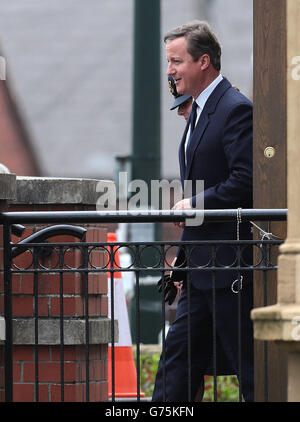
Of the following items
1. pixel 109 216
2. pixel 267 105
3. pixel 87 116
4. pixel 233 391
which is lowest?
pixel 233 391

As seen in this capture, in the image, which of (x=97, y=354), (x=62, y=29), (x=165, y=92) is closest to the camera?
(x=97, y=354)

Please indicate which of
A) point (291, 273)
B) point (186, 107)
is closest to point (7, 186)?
point (186, 107)

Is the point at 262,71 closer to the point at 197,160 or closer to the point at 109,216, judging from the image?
the point at 197,160

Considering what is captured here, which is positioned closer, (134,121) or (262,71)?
(262,71)

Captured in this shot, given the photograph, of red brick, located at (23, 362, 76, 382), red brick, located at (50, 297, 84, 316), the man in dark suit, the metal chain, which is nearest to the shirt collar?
the man in dark suit

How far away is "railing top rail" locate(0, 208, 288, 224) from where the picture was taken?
5.54m

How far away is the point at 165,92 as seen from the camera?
2420 cm

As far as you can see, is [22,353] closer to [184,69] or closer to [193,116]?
[193,116]

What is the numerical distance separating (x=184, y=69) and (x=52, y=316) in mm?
1388

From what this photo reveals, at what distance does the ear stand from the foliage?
3.35 metres

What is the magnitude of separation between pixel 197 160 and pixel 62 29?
70.9 ft

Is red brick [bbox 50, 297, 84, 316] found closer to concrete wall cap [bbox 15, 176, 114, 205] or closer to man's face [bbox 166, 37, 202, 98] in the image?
concrete wall cap [bbox 15, 176, 114, 205]

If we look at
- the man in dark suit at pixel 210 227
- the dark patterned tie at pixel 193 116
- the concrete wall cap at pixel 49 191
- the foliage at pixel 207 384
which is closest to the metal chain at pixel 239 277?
the man in dark suit at pixel 210 227

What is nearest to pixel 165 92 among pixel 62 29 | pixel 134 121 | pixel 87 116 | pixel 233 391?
pixel 87 116
